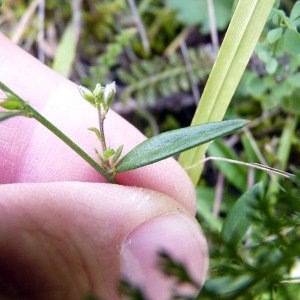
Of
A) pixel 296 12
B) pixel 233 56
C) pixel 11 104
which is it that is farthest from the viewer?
A: pixel 233 56

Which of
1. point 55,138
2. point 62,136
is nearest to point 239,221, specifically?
point 62,136

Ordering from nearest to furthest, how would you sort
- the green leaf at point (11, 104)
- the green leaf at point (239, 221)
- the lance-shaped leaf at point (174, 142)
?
the green leaf at point (11, 104), the lance-shaped leaf at point (174, 142), the green leaf at point (239, 221)

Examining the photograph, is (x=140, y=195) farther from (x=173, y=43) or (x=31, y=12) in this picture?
(x=31, y=12)

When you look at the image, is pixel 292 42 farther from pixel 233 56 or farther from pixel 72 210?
pixel 72 210

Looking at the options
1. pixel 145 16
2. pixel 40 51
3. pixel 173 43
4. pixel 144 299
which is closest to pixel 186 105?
pixel 173 43

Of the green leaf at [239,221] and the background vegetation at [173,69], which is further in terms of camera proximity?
the background vegetation at [173,69]

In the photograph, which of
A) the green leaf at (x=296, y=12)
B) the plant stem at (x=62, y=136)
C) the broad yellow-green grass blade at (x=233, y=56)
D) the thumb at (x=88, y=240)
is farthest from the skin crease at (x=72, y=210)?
the green leaf at (x=296, y=12)

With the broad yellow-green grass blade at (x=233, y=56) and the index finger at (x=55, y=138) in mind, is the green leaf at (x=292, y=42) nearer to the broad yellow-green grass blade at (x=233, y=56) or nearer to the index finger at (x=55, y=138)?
the broad yellow-green grass blade at (x=233, y=56)
